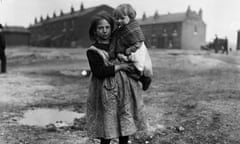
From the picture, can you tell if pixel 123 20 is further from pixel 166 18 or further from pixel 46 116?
pixel 166 18

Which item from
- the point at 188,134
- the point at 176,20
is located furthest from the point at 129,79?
the point at 176,20

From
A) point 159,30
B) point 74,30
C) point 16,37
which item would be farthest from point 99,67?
point 16,37

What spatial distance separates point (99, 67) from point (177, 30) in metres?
48.2

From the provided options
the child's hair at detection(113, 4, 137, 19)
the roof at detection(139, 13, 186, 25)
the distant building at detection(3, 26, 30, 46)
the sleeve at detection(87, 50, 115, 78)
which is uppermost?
the roof at detection(139, 13, 186, 25)

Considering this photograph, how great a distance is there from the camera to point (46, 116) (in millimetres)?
5535

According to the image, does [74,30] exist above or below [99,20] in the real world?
above

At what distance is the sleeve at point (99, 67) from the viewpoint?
98.4 inches

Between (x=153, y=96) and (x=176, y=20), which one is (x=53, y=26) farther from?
(x=153, y=96)

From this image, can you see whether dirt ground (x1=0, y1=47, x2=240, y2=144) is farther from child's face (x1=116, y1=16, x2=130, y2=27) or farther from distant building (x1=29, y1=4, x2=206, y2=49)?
distant building (x1=29, y1=4, x2=206, y2=49)

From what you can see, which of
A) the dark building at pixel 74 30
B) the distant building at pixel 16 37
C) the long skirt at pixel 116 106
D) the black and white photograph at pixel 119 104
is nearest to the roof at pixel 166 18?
the dark building at pixel 74 30

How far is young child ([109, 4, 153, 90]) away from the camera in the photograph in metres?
2.52

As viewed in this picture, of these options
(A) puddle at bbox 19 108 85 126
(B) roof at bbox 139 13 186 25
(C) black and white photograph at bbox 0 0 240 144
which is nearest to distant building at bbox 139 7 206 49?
(B) roof at bbox 139 13 186 25

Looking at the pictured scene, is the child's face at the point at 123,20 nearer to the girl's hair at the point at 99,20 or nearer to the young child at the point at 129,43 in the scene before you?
the young child at the point at 129,43

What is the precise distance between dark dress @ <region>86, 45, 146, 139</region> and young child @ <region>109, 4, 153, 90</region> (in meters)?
0.13
